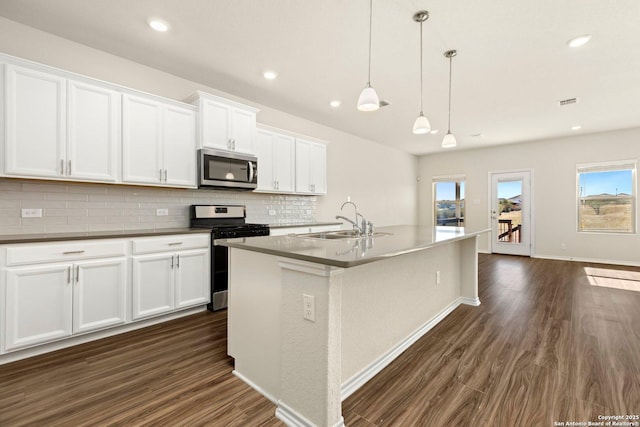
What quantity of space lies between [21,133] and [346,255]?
275 centimetres

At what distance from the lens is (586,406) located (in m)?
1.67

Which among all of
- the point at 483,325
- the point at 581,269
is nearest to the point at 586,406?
the point at 483,325

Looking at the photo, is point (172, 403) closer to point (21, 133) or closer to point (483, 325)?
point (21, 133)

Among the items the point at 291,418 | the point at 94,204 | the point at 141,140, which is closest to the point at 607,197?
the point at 291,418

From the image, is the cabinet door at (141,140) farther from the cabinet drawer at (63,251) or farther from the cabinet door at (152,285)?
the cabinet door at (152,285)

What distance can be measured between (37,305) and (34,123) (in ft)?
4.69

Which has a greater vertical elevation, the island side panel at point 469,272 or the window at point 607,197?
the window at point 607,197

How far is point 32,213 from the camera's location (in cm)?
260

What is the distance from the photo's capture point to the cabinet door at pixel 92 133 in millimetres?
2561

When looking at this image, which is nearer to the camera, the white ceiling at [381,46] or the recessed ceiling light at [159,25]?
the white ceiling at [381,46]

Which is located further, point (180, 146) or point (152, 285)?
point (180, 146)

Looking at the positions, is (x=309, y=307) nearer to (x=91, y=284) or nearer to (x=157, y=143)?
(x=91, y=284)

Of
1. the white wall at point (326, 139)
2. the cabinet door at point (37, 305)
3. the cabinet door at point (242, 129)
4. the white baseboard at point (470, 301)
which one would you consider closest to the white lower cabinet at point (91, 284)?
the cabinet door at point (37, 305)

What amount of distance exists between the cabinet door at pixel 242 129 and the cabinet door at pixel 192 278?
1.37 meters
